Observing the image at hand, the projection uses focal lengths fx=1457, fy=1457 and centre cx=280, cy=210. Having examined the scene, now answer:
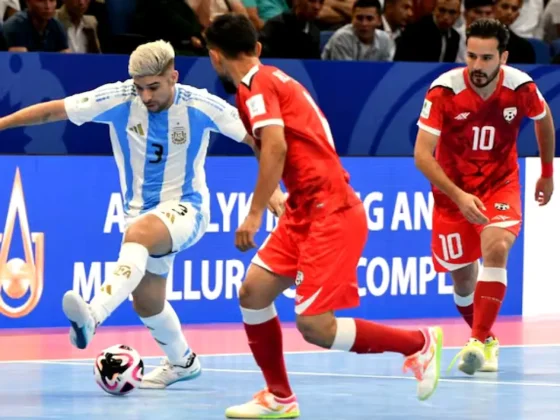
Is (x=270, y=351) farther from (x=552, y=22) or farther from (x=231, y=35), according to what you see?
(x=552, y=22)

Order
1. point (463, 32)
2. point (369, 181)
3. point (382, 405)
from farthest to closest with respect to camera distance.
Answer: point (463, 32) < point (369, 181) < point (382, 405)

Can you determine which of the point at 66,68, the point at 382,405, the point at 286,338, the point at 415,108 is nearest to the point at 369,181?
the point at 415,108

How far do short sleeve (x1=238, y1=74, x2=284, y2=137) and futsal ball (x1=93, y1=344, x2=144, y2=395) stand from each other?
5.63 feet

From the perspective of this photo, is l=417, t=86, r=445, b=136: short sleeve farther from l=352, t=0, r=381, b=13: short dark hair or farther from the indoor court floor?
l=352, t=0, r=381, b=13: short dark hair

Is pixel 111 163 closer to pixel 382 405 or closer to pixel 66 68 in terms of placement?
pixel 66 68

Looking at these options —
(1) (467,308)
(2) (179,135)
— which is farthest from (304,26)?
(2) (179,135)

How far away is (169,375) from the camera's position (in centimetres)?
809

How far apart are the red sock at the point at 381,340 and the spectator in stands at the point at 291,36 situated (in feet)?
19.7

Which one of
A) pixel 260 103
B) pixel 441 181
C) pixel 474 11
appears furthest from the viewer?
pixel 474 11

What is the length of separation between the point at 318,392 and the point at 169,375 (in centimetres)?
86

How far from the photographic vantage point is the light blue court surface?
7.04m

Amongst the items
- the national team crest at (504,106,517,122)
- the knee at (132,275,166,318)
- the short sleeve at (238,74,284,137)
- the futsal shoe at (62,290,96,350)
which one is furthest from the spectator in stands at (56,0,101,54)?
the short sleeve at (238,74,284,137)

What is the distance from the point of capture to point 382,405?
24.1 ft

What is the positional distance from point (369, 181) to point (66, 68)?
8.63ft
